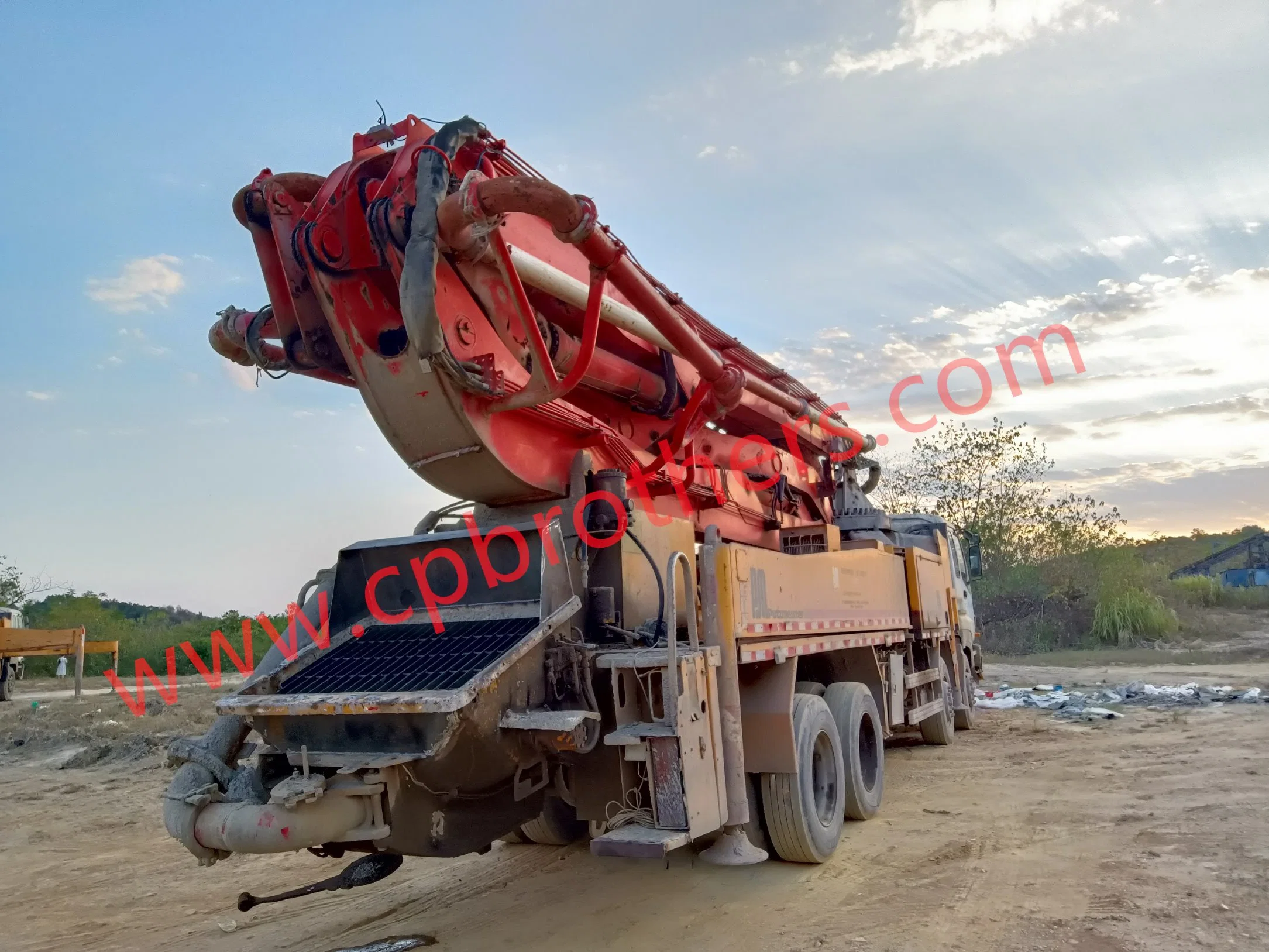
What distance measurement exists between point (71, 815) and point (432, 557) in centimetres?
633

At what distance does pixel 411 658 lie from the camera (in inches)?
175

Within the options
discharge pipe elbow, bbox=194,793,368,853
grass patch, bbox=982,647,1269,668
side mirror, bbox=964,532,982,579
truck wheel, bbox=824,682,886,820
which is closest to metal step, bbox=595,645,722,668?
discharge pipe elbow, bbox=194,793,368,853

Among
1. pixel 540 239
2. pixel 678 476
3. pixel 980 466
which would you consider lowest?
pixel 678 476

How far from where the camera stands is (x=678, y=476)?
6.62 metres

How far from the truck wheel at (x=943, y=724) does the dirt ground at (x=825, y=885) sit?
5.22ft

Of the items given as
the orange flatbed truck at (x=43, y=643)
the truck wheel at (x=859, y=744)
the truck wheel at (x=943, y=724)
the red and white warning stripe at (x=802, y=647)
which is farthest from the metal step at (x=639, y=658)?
the orange flatbed truck at (x=43, y=643)

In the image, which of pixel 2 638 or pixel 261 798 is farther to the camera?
pixel 2 638

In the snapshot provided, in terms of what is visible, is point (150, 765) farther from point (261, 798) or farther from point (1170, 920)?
point (1170, 920)

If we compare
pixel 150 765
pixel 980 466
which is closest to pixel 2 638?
pixel 150 765

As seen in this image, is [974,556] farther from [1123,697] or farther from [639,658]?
[639,658]

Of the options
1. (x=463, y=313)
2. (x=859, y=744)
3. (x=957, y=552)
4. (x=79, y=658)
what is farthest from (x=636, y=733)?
(x=79, y=658)

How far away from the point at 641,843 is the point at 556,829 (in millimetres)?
2640

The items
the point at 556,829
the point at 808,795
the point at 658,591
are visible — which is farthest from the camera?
the point at 556,829

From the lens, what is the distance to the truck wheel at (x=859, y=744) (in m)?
6.48
